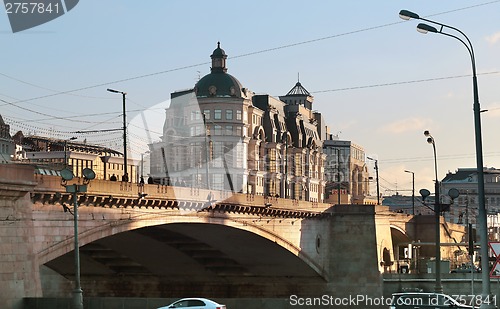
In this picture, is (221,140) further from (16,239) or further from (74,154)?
(16,239)

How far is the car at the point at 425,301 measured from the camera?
4450 cm

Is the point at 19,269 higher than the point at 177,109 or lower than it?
lower

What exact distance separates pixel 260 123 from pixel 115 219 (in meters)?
87.7

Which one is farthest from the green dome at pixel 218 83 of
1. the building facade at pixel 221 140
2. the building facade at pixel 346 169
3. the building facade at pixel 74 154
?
the building facade at pixel 346 169

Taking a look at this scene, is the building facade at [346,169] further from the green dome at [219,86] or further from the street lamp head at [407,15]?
the street lamp head at [407,15]

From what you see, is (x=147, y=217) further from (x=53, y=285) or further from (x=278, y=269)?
(x=278, y=269)

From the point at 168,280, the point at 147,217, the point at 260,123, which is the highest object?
the point at 260,123

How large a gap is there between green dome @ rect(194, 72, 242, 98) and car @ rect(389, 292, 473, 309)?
87.1 metres

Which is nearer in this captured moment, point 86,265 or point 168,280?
point 86,265

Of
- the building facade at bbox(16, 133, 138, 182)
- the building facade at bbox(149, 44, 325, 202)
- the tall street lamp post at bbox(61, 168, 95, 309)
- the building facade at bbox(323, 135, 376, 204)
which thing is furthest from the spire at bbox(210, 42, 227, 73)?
the tall street lamp post at bbox(61, 168, 95, 309)

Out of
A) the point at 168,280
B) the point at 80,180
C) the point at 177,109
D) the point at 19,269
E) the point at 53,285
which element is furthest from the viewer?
the point at 177,109

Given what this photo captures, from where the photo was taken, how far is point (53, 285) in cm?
7194

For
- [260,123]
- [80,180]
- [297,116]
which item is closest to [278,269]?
[80,180]

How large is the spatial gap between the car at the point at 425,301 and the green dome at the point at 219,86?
87.1m
